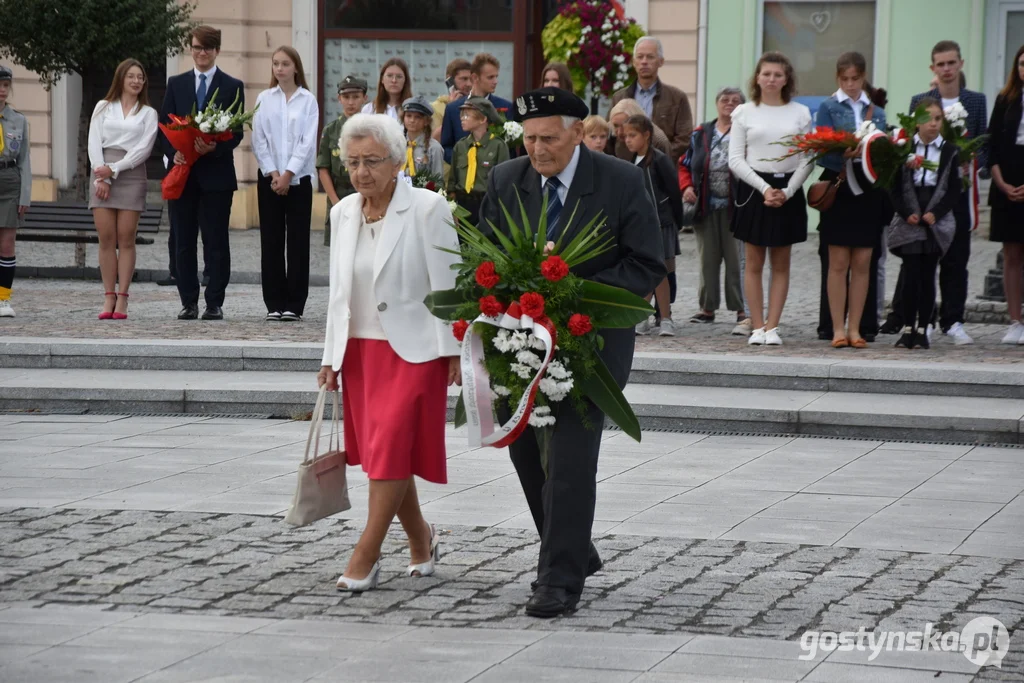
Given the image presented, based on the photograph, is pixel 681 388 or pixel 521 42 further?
pixel 521 42

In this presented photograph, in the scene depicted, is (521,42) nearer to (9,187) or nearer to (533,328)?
(9,187)

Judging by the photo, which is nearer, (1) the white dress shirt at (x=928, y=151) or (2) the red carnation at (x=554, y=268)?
(2) the red carnation at (x=554, y=268)

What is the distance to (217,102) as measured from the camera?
12664 mm

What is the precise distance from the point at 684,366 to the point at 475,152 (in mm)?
2897

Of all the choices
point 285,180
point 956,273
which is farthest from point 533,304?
point 285,180

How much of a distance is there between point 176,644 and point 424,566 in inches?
48.0

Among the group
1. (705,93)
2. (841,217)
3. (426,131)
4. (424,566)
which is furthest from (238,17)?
(424,566)

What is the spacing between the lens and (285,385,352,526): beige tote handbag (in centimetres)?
570

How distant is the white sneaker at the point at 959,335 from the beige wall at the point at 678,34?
409 inches

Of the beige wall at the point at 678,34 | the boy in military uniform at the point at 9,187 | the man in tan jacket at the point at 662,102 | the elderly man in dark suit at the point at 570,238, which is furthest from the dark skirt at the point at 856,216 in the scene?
the beige wall at the point at 678,34

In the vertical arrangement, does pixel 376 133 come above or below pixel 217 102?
Result: below

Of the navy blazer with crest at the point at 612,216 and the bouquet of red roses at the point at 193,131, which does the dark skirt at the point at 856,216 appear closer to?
the bouquet of red roses at the point at 193,131

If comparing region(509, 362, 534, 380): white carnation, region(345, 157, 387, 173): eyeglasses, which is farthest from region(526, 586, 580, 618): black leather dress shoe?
region(345, 157, 387, 173): eyeglasses

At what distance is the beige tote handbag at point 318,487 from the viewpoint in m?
5.70
